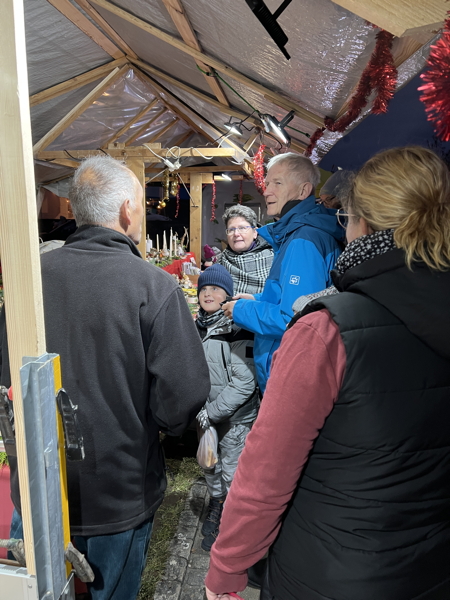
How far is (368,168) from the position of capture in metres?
1.00

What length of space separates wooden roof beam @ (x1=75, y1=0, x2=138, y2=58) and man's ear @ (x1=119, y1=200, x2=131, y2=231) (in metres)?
3.38

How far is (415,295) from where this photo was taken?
816 mm

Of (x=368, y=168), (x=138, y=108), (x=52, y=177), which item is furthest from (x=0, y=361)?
(x=52, y=177)

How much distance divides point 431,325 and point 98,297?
98 cm

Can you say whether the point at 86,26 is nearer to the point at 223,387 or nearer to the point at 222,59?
the point at 222,59

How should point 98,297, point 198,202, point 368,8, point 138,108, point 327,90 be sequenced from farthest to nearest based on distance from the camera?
point 198,202 < point 138,108 < point 327,90 < point 98,297 < point 368,8

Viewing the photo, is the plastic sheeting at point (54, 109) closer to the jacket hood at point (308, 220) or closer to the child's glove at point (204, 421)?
the jacket hood at point (308, 220)

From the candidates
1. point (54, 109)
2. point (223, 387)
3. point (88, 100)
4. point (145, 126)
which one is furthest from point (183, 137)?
point (223, 387)

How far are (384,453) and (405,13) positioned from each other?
2.99 feet

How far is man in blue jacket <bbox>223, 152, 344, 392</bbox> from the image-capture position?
1.86 metres

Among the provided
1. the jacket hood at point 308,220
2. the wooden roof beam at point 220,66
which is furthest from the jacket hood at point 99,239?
the wooden roof beam at point 220,66

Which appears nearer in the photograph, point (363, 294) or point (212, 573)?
point (363, 294)

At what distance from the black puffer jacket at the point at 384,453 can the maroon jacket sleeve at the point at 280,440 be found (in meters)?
0.04

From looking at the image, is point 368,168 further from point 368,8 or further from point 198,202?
point 198,202
